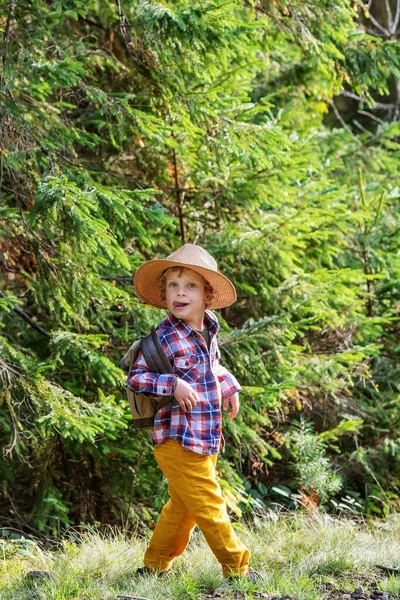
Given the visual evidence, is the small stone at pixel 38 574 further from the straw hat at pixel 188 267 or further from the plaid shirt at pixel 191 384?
the straw hat at pixel 188 267

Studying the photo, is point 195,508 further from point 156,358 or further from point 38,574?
point 38,574

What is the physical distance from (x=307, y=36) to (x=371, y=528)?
3.56 meters

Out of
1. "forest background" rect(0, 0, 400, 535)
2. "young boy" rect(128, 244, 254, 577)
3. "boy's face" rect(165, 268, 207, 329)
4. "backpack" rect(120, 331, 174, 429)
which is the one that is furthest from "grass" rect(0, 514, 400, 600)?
"boy's face" rect(165, 268, 207, 329)

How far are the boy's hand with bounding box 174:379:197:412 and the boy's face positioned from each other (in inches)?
14.8

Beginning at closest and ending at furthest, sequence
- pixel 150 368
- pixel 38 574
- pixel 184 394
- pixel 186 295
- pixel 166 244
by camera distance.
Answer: pixel 184 394 < pixel 150 368 < pixel 186 295 < pixel 38 574 < pixel 166 244

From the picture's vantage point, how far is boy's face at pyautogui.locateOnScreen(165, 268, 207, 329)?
3.80 metres

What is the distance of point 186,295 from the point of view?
3805mm

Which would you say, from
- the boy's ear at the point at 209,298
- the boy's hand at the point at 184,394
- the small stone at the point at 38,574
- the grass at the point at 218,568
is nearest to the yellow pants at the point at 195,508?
the grass at the point at 218,568

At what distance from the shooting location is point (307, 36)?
19.0 ft

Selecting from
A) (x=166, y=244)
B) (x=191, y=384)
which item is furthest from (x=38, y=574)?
(x=166, y=244)

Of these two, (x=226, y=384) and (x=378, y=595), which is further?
(x=226, y=384)

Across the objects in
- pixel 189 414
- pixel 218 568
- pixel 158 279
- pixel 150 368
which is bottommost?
pixel 218 568

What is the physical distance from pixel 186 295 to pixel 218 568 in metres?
1.39

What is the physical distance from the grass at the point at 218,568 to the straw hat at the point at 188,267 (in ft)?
4.48
